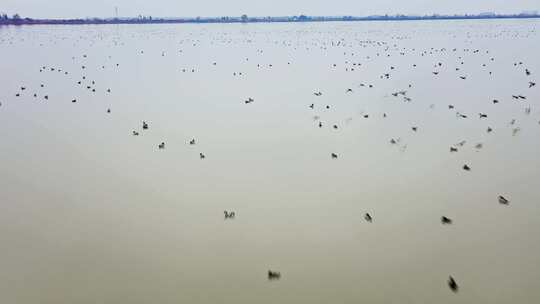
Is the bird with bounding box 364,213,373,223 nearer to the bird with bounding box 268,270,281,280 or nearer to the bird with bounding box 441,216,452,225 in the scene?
the bird with bounding box 441,216,452,225

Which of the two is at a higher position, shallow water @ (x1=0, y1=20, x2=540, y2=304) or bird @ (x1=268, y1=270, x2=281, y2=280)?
shallow water @ (x1=0, y1=20, x2=540, y2=304)

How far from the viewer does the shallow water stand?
Result: 8.41 metres

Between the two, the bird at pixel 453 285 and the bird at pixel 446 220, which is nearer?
the bird at pixel 453 285

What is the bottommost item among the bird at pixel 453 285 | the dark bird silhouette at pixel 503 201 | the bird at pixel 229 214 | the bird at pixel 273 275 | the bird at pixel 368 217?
the bird at pixel 273 275

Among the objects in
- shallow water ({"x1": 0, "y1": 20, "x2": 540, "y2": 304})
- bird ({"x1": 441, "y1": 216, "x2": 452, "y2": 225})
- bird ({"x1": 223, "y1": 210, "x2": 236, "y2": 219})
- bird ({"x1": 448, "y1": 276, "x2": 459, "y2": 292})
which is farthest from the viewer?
bird ({"x1": 223, "y1": 210, "x2": 236, "y2": 219})

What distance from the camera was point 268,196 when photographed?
11.7m

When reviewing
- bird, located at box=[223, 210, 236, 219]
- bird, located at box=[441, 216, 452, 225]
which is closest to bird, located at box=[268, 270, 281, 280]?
bird, located at box=[223, 210, 236, 219]

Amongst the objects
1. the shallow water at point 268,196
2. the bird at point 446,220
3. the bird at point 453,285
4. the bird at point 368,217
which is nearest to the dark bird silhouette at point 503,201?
the shallow water at point 268,196

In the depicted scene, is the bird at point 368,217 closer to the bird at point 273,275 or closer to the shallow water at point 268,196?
the shallow water at point 268,196

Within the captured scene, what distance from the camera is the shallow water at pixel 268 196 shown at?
8406mm

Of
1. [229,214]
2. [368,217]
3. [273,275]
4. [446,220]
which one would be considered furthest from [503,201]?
[229,214]

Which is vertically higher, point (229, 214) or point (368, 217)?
point (368, 217)

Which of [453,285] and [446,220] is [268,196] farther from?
[453,285]

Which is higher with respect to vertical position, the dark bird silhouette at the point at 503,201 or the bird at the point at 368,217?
the dark bird silhouette at the point at 503,201
